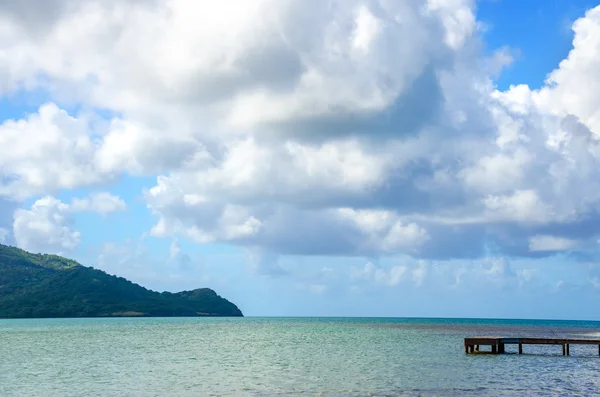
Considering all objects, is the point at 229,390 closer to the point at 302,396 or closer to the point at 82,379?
the point at 302,396

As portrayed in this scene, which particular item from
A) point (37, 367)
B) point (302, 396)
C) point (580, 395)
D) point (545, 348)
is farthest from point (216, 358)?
point (545, 348)

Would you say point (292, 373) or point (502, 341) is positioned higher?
point (502, 341)

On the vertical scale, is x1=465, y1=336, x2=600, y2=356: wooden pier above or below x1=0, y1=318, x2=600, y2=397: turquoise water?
above

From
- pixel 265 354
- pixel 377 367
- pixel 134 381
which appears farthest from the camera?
pixel 265 354

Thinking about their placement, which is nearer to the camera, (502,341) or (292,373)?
(292,373)

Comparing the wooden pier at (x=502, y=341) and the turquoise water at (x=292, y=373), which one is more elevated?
the wooden pier at (x=502, y=341)

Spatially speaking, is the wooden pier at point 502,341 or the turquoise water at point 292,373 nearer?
the turquoise water at point 292,373

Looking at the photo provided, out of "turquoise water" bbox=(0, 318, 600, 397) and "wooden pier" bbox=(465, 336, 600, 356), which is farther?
"wooden pier" bbox=(465, 336, 600, 356)

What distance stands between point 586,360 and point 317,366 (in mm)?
33341

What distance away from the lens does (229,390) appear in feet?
135

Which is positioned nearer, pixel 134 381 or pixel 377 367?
pixel 134 381

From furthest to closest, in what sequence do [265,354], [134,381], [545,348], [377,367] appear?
[545,348] → [265,354] → [377,367] → [134,381]

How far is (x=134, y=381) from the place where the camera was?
4644 cm

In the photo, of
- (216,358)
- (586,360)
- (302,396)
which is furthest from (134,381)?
(586,360)
